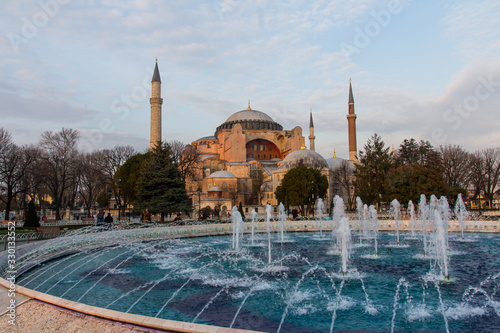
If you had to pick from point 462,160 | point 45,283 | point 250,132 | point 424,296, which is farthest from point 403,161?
point 45,283

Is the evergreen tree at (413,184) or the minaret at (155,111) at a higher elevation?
the minaret at (155,111)

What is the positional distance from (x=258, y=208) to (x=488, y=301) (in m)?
31.0

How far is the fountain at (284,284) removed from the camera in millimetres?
5262

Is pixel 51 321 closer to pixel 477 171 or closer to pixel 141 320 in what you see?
pixel 141 320

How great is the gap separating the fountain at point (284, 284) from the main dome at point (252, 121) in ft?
137

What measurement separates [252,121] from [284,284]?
47.3 meters

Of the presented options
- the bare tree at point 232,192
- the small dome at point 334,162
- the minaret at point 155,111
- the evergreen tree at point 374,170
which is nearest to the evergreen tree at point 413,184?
the evergreen tree at point 374,170

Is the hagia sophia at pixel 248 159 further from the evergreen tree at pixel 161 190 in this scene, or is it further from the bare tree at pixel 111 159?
the evergreen tree at pixel 161 190

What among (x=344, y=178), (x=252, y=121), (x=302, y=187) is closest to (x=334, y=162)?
(x=344, y=178)

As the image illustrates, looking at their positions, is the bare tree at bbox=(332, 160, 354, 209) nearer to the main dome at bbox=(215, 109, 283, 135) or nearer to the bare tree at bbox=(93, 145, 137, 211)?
the main dome at bbox=(215, 109, 283, 135)

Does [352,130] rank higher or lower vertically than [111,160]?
higher

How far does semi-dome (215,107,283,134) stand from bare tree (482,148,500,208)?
1091 inches

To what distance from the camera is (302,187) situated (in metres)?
29.8

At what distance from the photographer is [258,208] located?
120 ft
